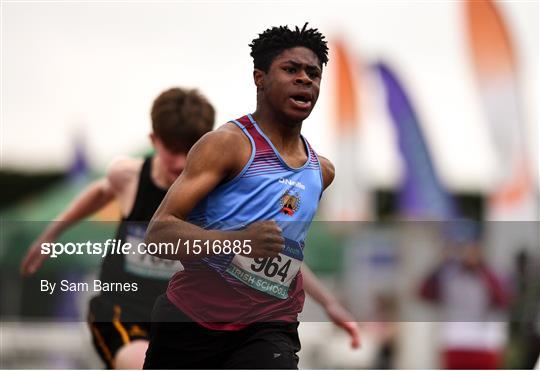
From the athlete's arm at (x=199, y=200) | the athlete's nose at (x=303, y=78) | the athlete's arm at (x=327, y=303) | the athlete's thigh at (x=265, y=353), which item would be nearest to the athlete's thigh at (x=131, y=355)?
the athlete's arm at (x=327, y=303)

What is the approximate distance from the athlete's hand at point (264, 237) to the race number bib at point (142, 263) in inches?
54.9

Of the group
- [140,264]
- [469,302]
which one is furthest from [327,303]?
[469,302]

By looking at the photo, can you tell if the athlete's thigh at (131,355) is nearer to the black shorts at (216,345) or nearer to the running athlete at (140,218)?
the running athlete at (140,218)

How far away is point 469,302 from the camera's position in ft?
33.3

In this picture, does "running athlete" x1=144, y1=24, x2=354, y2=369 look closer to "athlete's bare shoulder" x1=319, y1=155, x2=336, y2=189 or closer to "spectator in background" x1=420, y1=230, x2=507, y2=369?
"athlete's bare shoulder" x1=319, y1=155, x2=336, y2=189

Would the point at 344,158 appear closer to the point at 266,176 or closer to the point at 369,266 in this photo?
the point at 369,266

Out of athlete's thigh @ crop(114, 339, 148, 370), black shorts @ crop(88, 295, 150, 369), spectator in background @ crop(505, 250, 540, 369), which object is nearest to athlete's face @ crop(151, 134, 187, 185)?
black shorts @ crop(88, 295, 150, 369)

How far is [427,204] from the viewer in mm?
13508

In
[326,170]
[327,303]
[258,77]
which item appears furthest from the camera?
[327,303]

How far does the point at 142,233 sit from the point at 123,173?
1.33 ft

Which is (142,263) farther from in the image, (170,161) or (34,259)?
(34,259)

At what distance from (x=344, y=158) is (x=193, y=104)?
10186 millimetres

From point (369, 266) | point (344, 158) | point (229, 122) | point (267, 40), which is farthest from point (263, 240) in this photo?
point (344, 158)

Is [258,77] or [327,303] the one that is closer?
[258,77]
